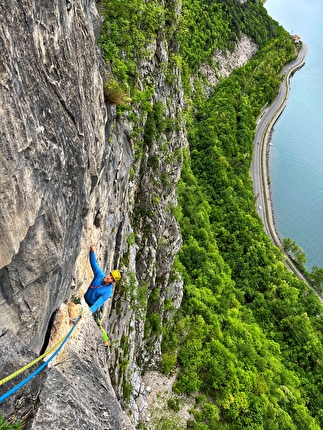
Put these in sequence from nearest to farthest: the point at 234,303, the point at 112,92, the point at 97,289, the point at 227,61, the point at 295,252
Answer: the point at 97,289 → the point at 112,92 → the point at 234,303 → the point at 295,252 → the point at 227,61

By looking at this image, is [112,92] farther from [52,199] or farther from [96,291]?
[96,291]

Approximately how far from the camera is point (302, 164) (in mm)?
54375

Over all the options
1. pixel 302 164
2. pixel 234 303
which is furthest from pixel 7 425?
pixel 302 164

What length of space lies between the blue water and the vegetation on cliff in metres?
7.62

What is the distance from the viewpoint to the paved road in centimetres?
4212

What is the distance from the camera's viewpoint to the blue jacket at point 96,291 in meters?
7.89

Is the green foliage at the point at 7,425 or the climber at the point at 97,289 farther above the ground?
the climber at the point at 97,289

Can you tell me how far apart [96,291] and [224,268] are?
2446 cm

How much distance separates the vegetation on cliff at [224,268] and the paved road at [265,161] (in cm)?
292

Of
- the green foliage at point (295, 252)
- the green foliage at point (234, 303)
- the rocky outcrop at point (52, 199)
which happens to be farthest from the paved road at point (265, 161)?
the rocky outcrop at point (52, 199)

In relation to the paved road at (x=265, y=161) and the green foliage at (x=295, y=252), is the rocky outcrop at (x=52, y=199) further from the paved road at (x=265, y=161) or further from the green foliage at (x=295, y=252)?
the paved road at (x=265, y=161)

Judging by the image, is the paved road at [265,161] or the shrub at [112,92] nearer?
the shrub at [112,92]

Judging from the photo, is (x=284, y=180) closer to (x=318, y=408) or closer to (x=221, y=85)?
(x=221, y=85)

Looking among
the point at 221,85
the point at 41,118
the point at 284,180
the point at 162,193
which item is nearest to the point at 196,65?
the point at 221,85
